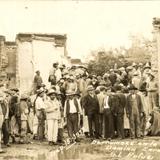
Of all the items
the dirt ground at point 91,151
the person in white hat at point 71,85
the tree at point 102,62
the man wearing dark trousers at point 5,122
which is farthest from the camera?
the tree at point 102,62

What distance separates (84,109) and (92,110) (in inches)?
5.4

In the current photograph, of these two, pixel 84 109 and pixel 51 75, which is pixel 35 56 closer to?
pixel 51 75

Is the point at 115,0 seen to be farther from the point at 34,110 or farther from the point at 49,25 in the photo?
the point at 34,110

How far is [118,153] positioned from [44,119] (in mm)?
1423

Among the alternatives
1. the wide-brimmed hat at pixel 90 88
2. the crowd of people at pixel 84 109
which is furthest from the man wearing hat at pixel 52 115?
the wide-brimmed hat at pixel 90 88

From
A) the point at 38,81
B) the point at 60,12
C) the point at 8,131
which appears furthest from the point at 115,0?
the point at 8,131

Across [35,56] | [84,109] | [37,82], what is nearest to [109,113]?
[84,109]

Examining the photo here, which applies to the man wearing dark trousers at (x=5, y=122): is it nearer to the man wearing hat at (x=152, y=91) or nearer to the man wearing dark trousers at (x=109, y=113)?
the man wearing dark trousers at (x=109, y=113)

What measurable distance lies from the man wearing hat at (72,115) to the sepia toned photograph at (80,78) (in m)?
0.02

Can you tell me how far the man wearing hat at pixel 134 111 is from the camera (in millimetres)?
11492

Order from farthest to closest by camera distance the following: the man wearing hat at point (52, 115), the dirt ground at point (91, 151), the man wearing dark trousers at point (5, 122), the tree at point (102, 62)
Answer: the tree at point (102, 62), the man wearing hat at point (52, 115), the man wearing dark trousers at point (5, 122), the dirt ground at point (91, 151)

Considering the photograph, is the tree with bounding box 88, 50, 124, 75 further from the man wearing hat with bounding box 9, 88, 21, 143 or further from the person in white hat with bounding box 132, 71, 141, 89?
the man wearing hat with bounding box 9, 88, 21, 143

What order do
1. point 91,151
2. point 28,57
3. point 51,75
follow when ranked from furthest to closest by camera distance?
point 28,57
point 51,75
point 91,151

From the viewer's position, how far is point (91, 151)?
35.9ft
